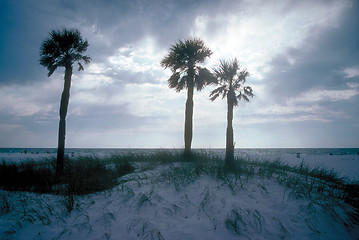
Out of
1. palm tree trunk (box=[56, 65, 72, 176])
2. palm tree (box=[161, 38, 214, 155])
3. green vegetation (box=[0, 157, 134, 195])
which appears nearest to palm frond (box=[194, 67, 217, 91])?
palm tree (box=[161, 38, 214, 155])

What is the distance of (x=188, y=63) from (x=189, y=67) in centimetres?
37

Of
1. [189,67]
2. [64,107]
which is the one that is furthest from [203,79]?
[64,107]

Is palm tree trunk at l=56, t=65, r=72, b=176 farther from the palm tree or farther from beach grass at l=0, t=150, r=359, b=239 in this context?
the palm tree

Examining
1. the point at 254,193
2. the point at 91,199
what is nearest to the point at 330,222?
the point at 254,193

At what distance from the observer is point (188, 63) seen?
16797 millimetres

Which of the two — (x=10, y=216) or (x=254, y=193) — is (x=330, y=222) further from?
(x=10, y=216)

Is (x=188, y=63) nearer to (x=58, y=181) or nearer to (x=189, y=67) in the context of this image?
(x=189, y=67)

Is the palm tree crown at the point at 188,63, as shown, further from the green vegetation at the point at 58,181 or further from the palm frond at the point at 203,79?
the green vegetation at the point at 58,181

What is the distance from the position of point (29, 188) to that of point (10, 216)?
2829 mm

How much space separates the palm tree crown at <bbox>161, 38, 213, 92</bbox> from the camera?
648 inches

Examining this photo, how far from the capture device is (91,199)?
Answer: 20.2 feet

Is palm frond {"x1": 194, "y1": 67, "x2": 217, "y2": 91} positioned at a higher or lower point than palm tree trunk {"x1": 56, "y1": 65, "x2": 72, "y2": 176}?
higher

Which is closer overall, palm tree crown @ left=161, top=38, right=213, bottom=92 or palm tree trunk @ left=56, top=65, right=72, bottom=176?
palm tree trunk @ left=56, top=65, right=72, bottom=176

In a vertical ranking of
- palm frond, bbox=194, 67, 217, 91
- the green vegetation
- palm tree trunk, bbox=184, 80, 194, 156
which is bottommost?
the green vegetation
